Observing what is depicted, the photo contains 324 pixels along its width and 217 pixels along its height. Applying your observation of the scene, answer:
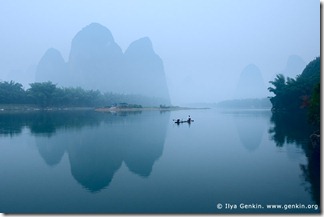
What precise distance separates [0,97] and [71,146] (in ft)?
176

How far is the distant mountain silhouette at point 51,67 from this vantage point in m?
160

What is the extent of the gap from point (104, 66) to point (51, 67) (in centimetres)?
3247

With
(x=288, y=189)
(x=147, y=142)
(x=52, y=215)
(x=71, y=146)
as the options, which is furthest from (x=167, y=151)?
(x=52, y=215)

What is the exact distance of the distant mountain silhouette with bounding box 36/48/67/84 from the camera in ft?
523

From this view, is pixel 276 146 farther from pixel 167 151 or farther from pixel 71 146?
pixel 71 146

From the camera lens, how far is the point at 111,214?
27.4 feet

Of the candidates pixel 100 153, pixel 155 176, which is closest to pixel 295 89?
pixel 100 153

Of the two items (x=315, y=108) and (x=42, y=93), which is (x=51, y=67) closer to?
(x=42, y=93)

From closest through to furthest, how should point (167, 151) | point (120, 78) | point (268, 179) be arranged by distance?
point (268, 179) → point (167, 151) → point (120, 78)

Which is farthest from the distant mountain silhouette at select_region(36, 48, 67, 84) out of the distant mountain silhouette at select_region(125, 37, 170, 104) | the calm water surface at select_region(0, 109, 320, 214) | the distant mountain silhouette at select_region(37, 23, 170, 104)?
the calm water surface at select_region(0, 109, 320, 214)

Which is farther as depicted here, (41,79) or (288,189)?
(41,79)

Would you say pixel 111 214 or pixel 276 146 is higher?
pixel 276 146

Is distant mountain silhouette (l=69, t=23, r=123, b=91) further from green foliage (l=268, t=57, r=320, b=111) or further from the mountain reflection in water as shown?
the mountain reflection in water

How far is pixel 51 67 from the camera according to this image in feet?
546
